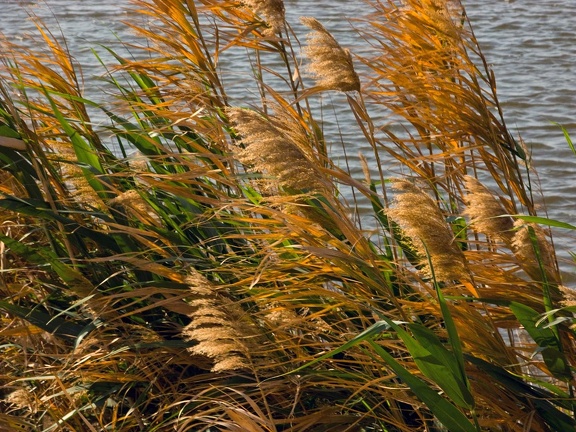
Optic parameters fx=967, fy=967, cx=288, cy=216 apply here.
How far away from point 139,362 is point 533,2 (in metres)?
8.62

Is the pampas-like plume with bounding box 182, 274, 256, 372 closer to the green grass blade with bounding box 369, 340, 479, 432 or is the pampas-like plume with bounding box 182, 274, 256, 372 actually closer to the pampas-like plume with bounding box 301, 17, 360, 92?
the green grass blade with bounding box 369, 340, 479, 432

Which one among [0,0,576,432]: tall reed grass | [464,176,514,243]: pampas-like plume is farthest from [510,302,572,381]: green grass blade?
[464,176,514,243]: pampas-like plume

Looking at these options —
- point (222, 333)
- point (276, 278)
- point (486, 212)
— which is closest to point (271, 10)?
point (276, 278)

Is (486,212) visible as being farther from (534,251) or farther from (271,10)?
(271,10)

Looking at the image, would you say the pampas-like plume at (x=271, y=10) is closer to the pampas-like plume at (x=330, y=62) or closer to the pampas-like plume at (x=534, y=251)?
the pampas-like plume at (x=330, y=62)

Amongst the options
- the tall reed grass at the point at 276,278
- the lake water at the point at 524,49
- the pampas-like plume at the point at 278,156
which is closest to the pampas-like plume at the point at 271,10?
the tall reed grass at the point at 276,278

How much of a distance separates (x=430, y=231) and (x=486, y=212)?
170 mm

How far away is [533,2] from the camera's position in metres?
9.77

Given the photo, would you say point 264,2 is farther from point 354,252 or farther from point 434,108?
point 354,252

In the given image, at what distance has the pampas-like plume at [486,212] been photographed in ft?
5.43

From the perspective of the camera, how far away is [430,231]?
60.4 inches

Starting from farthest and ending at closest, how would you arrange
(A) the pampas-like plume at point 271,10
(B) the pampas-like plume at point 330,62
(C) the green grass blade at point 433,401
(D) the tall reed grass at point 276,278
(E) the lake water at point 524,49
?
(E) the lake water at point 524,49 < (A) the pampas-like plume at point 271,10 < (B) the pampas-like plume at point 330,62 < (D) the tall reed grass at point 276,278 < (C) the green grass blade at point 433,401

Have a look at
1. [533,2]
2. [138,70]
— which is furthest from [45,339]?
[533,2]

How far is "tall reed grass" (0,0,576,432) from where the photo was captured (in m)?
1.58
